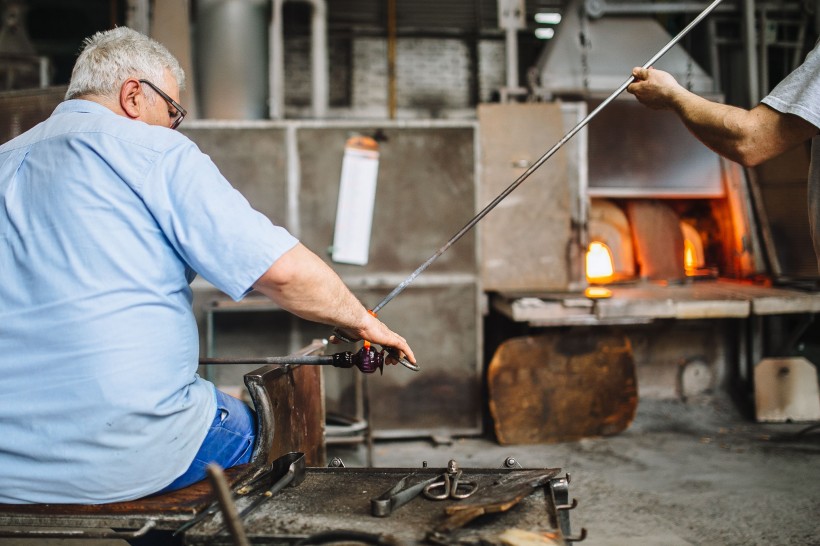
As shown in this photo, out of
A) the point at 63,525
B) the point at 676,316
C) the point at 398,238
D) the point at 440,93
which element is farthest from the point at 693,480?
the point at 440,93

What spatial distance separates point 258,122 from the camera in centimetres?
432

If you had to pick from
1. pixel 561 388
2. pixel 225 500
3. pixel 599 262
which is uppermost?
pixel 599 262

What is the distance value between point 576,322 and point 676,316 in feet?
2.18

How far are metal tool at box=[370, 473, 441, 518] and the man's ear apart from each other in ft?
3.99

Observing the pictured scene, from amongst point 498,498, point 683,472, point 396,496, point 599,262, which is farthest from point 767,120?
point 599,262

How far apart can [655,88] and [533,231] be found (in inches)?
98.2

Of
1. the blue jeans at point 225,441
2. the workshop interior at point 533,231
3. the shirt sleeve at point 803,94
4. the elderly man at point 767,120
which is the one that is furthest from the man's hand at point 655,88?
the blue jeans at point 225,441

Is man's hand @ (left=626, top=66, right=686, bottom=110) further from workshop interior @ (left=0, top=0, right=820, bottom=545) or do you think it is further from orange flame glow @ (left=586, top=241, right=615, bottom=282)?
orange flame glow @ (left=586, top=241, right=615, bottom=282)

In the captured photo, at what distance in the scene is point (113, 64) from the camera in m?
1.80

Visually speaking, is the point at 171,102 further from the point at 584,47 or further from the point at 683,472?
the point at 584,47

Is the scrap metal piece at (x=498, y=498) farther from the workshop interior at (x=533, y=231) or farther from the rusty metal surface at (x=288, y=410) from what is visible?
the workshop interior at (x=533, y=231)

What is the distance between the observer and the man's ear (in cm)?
180

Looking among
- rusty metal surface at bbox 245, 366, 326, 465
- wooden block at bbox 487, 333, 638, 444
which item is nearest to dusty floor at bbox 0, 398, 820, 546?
wooden block at bbox 487, 333, 638, 444

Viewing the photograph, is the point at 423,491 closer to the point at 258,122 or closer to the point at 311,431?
the point at 311,431
